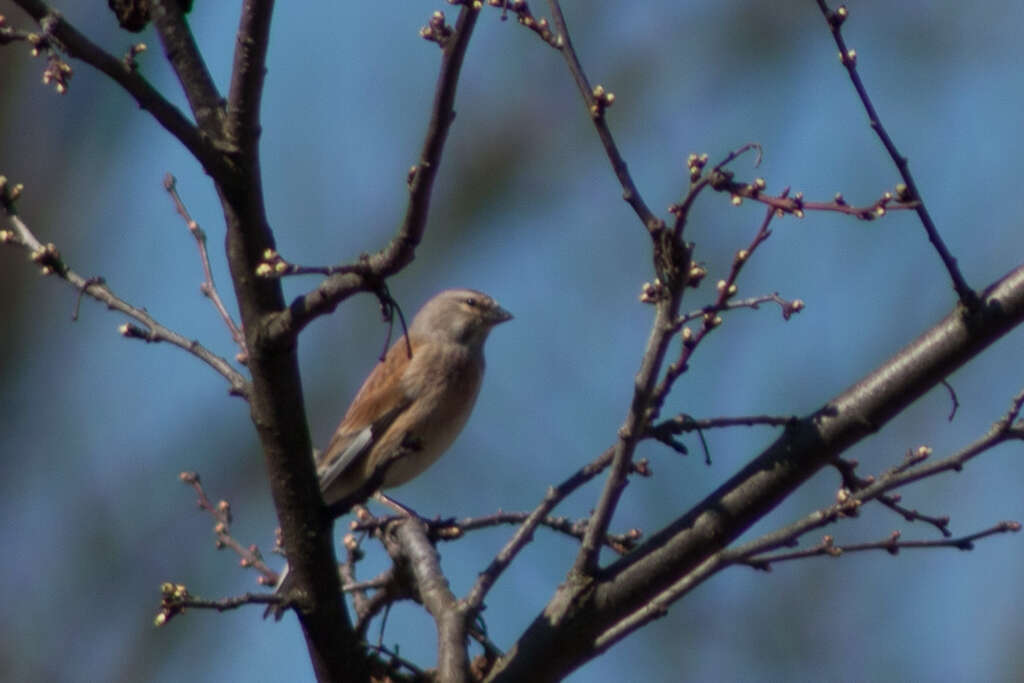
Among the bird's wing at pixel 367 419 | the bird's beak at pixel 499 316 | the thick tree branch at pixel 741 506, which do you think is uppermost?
the bird's beak at pixel 499 316

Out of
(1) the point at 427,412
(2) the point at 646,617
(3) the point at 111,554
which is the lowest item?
(2) the point at 646,617

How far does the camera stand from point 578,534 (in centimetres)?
376

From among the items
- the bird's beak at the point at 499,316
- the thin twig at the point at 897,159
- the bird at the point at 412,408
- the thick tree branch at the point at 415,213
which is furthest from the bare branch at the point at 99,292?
the bird's beak at the point at 499,316

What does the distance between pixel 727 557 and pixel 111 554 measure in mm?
8029

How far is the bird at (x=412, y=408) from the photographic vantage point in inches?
259

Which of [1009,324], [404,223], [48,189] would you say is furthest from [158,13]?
[48,189]

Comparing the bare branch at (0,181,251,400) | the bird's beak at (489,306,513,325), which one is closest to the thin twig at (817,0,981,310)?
the bare branch at (0,181,251,400)

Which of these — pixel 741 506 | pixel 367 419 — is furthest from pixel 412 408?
pixel 741 506

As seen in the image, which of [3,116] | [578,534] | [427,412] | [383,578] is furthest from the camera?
[3,116]

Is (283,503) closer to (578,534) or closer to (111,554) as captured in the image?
(578,534)

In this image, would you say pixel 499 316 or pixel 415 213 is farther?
Answer: pixel 499 316

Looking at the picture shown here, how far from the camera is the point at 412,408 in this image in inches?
266

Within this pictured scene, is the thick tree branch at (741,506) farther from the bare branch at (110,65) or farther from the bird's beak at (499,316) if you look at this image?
the bird's beak at (499,316)

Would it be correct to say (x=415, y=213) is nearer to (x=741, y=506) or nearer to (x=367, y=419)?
(x=741, y=506)
